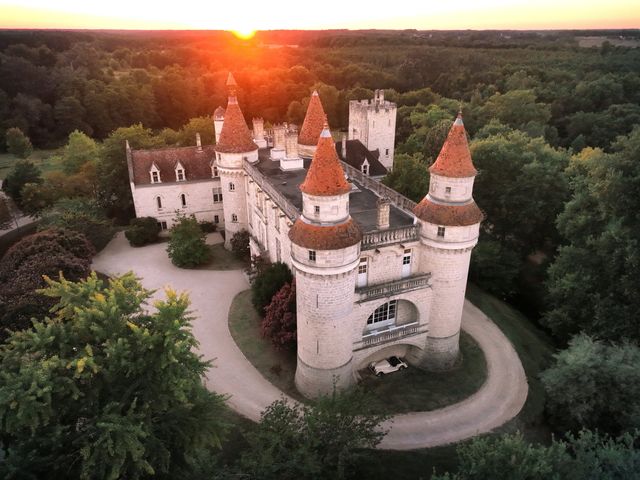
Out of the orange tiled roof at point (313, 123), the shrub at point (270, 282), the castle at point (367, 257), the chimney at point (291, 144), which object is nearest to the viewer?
the castle at point (367, 257)

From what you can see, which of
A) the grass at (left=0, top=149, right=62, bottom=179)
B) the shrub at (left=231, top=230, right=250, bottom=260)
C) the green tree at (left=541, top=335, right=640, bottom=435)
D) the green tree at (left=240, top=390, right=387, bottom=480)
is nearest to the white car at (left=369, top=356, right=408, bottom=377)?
the green tree at (left=240, top=390, right=387, bottom=480)

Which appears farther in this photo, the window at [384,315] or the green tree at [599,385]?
the window at [384,315]

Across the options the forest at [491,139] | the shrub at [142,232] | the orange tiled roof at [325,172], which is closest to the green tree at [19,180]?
the forest at [491,139]

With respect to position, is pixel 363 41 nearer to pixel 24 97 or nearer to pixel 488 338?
pixel 24 97

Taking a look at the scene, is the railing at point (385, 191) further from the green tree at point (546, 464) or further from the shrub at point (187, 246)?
the green tree at point (546, 464)

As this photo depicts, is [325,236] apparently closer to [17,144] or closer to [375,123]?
[375,123]

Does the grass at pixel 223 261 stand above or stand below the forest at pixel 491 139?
below

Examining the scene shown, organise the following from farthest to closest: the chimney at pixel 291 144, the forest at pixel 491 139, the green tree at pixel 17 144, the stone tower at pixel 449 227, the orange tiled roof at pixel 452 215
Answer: the green tree at pixel 17 144, the chimney at pixel 291 144, the forest at pixel 491 139, the orange tiled roof at pixel 452 215, the stone tower at pixel 449 227

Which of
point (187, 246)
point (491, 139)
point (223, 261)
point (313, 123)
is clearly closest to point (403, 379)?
point (223, 261)
